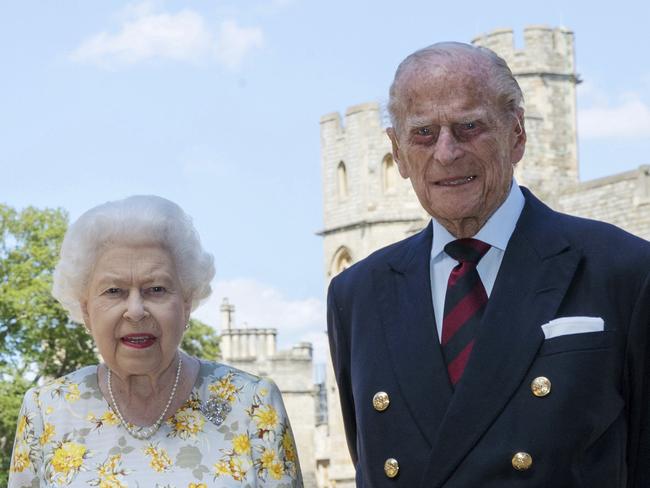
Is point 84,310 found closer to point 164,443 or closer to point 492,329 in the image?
point 164,443

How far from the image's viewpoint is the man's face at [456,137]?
4719 millimetres

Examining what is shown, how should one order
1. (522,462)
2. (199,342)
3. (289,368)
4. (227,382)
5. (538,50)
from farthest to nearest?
(289,368)
(199,342)
(538,50)
(227,382)
(522,462)

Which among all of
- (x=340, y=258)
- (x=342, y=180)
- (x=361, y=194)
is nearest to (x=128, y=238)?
(x=340, y=258)

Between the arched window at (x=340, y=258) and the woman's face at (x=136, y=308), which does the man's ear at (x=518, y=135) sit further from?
the arched window at (x=340, y=258)

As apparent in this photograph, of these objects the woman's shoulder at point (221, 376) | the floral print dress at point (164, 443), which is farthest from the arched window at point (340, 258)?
the floral print dress at point (164, 443)

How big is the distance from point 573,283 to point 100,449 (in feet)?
5.83

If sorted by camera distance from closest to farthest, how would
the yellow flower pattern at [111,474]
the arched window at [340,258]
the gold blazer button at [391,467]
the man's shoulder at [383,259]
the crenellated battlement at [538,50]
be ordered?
the gold blazer button at [391,467] < the man's shoulder at [383,259] < the yellow flower pattern at [111,474] < the crenellated battlement at [538,50] < the arched window at [340,258]

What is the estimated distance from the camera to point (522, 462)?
14.8 feet

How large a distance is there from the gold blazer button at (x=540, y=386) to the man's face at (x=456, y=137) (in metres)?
0.57

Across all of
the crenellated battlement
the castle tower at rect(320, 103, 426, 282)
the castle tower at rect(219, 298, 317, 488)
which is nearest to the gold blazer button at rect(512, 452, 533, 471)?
the crenellated battlement

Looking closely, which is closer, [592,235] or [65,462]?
[592,235]

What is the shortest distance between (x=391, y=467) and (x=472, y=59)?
1.31 meters

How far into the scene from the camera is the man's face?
4.72 meters

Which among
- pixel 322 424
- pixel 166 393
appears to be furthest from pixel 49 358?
pixel 166 393
